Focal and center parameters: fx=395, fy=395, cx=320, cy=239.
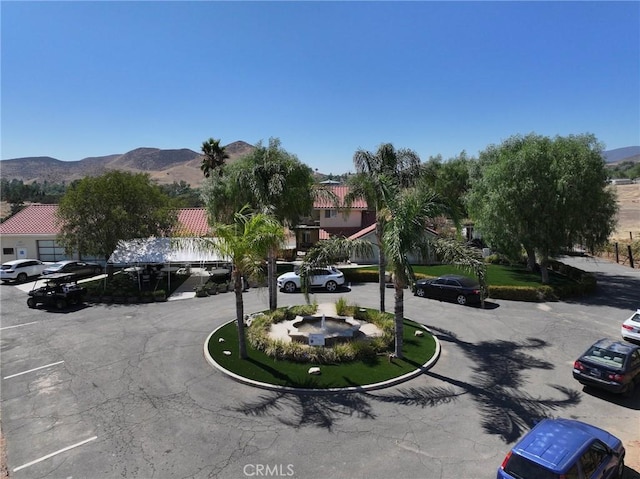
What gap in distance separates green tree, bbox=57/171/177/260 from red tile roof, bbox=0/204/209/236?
7.75 m

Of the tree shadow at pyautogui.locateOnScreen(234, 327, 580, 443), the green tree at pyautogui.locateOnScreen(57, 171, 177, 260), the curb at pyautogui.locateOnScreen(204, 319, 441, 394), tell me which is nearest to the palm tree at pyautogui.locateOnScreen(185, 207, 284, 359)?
the curb at pyautogui.locateOnScreen(204, 319, 441, 394)

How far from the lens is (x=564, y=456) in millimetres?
7547

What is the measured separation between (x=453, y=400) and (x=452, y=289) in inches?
468

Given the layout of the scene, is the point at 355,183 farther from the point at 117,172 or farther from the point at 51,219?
the point at 51,219

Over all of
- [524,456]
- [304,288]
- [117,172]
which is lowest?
[524,456]

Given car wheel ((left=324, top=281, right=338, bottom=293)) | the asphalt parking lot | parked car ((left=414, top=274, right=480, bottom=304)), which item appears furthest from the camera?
car wheel ((left=324, top=281, right=338, bottom=293))

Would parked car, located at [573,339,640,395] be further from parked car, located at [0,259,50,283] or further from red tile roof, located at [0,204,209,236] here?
parked car, located at [0,259,50,283]

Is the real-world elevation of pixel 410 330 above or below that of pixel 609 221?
below

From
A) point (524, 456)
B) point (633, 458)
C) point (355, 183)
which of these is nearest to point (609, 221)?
point (355, 183)

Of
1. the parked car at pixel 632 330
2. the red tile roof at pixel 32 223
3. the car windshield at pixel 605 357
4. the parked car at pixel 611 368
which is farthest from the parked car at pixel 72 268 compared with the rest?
the parked car at pixel 632 330

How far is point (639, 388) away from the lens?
12.5m

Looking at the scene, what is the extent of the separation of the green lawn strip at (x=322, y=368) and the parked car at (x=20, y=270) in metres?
23.2

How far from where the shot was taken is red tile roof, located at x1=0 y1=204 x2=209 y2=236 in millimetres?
37000

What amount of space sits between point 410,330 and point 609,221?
1778 cm
